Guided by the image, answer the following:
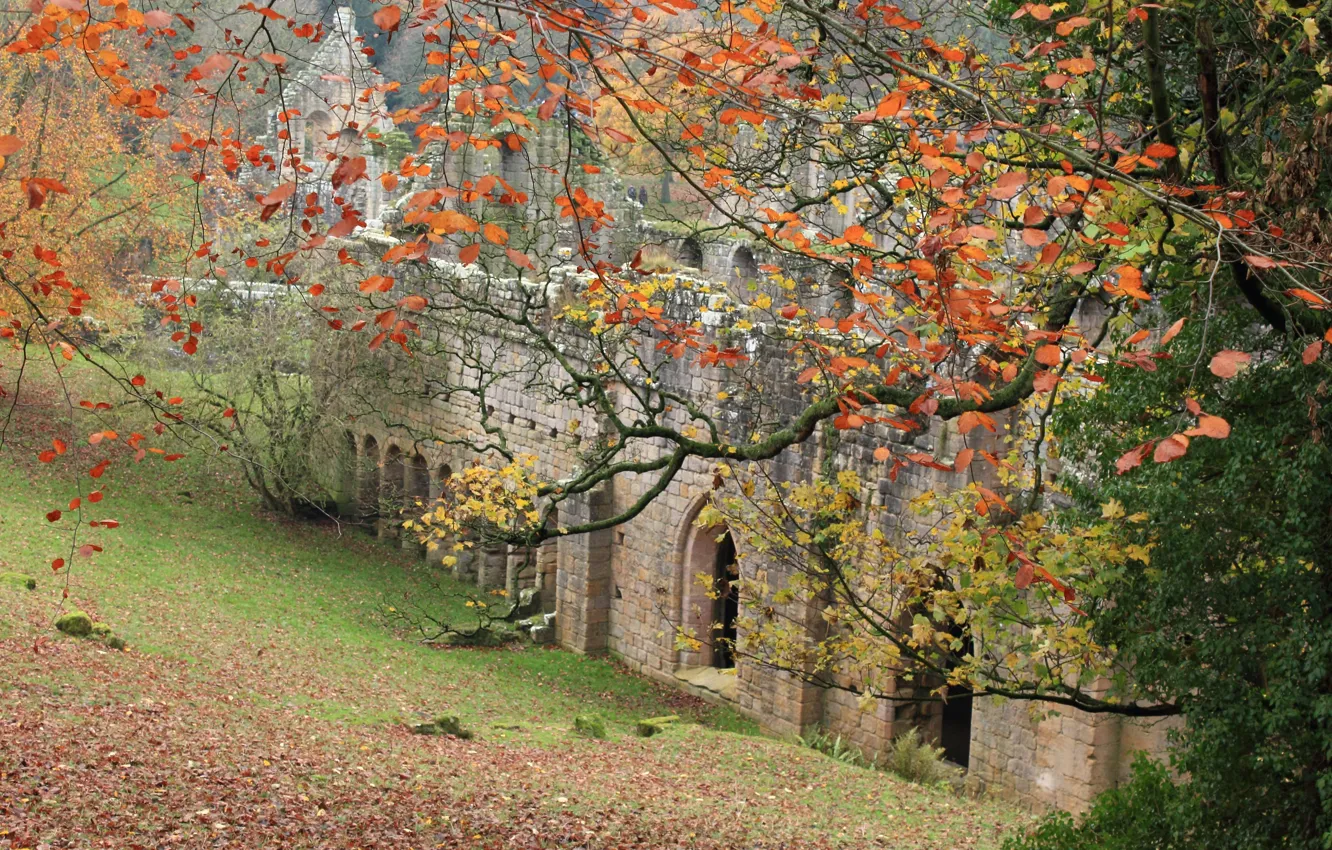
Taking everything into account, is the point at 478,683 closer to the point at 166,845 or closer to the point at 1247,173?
the point at 166,845

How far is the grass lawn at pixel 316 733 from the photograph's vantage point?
8922 mm

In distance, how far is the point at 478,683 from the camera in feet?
54.7

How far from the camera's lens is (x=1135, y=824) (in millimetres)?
8102

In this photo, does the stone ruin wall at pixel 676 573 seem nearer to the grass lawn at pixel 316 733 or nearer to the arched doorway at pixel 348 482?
the arched doorway at pixel 348 482

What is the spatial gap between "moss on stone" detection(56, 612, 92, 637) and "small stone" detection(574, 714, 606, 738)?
17.0 ft

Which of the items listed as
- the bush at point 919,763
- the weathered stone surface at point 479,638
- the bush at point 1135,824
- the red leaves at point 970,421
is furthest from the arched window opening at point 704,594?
the red leaves at point 970,421

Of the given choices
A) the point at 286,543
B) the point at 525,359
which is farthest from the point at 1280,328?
the point at 286,543

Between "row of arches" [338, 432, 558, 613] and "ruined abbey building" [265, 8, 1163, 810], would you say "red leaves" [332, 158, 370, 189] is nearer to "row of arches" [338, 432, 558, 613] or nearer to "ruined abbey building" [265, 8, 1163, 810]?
"ruined abbey building" [265, 8, 1163, 810]

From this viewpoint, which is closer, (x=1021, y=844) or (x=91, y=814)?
(x=91, y=814)

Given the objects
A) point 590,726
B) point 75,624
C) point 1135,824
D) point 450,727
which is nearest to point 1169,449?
point 1135,824

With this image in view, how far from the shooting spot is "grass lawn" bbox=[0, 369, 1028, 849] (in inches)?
351

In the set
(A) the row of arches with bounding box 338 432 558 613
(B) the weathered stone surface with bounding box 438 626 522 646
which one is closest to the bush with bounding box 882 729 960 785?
(B) the weathered stone surface with bounding box 438 626 522 646

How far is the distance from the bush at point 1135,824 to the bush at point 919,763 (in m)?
4.42

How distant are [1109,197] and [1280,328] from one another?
1.01m
